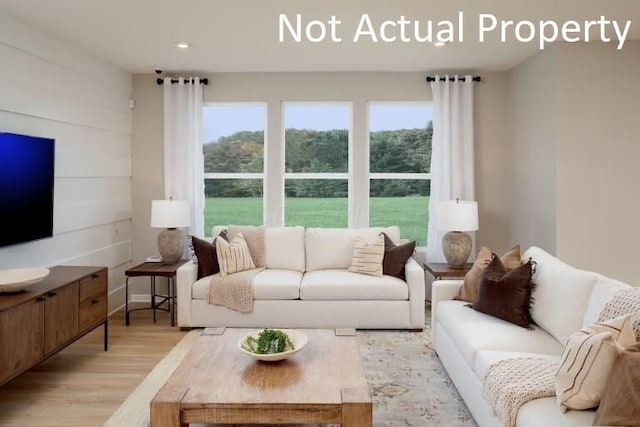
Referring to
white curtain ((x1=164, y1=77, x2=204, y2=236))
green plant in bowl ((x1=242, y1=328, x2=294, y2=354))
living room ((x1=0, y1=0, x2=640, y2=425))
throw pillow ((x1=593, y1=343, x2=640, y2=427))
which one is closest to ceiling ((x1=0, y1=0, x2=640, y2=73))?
living room ((x1=0, y1=0, x2=640, y2=425))

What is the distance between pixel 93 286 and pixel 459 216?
3.32m

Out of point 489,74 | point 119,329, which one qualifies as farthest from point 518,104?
point 119,329

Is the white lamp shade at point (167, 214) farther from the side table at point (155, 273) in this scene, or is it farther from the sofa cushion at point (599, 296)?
the sofa cushion at point (599, 296)

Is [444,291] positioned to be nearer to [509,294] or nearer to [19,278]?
[509,294]

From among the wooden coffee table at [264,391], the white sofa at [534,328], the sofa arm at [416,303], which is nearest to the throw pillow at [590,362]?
the white sofa at [534,328]

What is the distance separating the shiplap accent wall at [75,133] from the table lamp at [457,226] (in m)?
3.39

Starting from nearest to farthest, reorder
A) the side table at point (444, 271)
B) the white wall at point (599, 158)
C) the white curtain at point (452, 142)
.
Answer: the white wall at point (599, 158), the side table at point (444, 271), the white curtain at point (452, 142)

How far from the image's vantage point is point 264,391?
90.7 inches

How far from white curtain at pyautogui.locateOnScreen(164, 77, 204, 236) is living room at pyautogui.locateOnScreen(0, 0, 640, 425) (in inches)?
6.2

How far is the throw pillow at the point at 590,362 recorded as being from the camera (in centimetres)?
182

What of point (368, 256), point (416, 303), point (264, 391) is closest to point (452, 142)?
point (368, 256)

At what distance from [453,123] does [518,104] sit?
682 mm

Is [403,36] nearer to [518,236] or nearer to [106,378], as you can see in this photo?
[518,236]

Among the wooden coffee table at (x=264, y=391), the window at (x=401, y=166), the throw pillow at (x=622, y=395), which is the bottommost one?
the wooden coffee table at (x=264, y=391)
